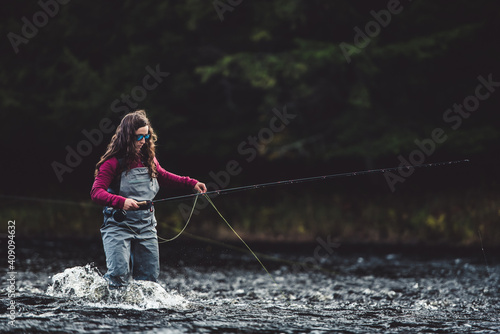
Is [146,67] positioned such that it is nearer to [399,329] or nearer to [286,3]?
[286,3]

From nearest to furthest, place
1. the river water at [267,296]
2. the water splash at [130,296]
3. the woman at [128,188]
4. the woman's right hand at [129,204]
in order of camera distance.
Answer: the river water at [267,296] → the woman's right hand at [129,204] → the woman at [128,188] → the water splash at [130,296]

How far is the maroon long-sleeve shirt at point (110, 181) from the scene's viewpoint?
5234 millimetres

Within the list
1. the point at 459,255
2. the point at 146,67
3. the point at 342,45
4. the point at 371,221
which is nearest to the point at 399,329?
the point at 459,255
